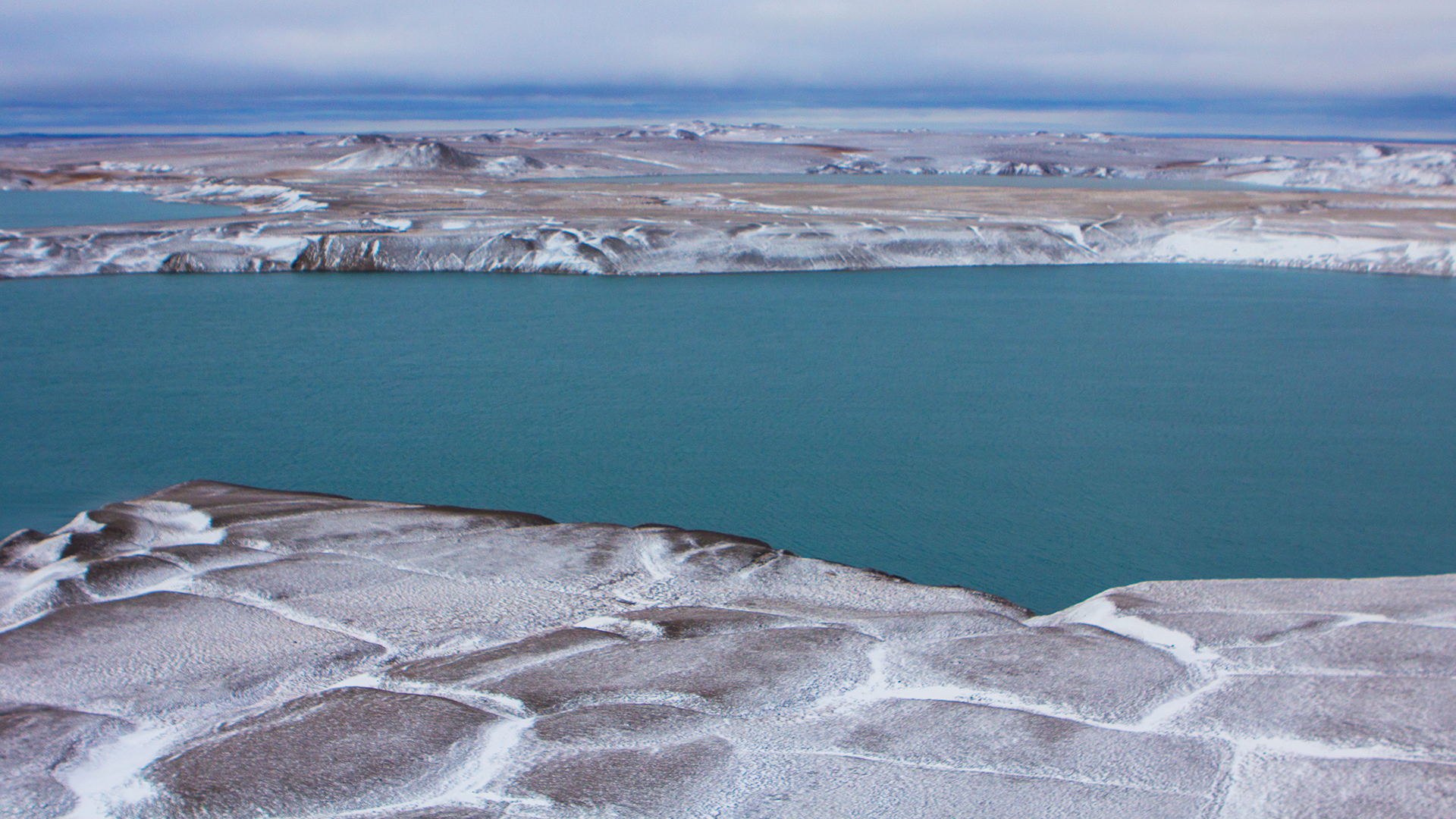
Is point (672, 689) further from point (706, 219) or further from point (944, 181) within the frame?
point (944, 181)

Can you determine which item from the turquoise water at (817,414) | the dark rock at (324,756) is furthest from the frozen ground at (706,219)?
the dark rock at (324,756)

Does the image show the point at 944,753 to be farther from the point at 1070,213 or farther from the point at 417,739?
the point at 1070,213

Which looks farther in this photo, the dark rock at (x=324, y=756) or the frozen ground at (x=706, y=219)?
the frozen ground at (x=706, y=219)

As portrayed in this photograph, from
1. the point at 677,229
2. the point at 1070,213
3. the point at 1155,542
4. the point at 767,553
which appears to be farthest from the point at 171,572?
the point at 1070,213

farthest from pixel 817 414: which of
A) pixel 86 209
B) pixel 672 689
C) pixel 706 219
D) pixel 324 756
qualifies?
pixel 86 209

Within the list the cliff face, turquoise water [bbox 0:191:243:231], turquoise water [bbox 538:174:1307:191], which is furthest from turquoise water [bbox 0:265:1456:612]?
turquoise water [bbox 538:174:1307:191]

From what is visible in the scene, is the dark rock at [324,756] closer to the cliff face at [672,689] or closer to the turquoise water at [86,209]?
the cliff face at [672,689]
